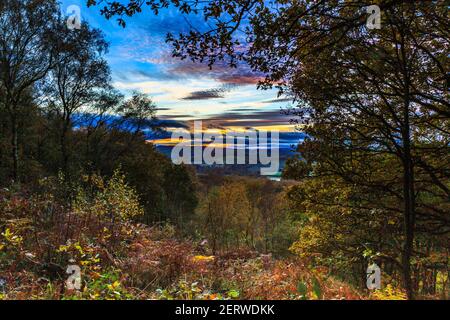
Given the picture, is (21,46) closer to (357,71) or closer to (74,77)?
(74,77)

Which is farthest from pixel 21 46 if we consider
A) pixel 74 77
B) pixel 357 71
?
pixel 357 71

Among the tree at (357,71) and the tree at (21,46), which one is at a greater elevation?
the tree at (21,46)

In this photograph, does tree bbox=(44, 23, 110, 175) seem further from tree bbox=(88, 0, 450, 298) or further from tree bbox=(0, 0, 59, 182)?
tree bbox=(88, 0, 450, 298)

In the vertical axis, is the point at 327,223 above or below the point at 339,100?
below

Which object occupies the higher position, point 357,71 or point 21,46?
point 21,46

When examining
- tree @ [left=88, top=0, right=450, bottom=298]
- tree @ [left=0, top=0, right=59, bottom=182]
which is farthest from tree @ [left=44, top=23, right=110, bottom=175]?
tree @ [left=88, top=0, right=450, bottom=298]

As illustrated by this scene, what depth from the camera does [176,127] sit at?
1831 inches

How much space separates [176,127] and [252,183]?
33.0 m

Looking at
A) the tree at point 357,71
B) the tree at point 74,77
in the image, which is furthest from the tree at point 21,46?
the tree at point 357,71

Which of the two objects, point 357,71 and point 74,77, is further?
point 74,77

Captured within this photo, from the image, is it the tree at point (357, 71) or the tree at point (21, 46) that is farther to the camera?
the tree at point (21, 46)

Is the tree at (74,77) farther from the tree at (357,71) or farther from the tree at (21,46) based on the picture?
the tree at (357,71)
